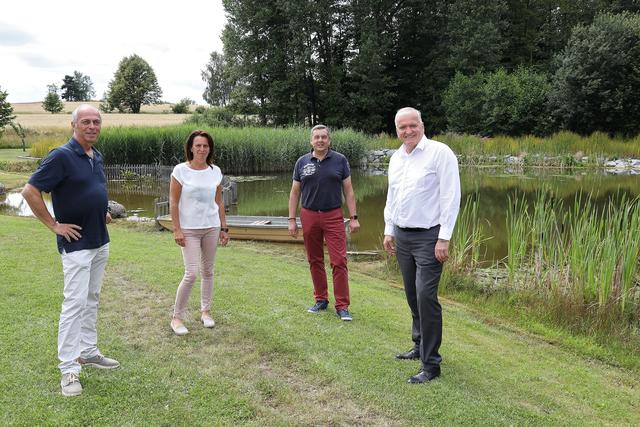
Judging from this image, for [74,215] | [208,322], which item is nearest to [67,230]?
[74,215]

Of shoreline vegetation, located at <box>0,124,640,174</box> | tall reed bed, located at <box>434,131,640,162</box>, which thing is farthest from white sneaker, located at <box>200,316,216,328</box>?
tall reed bed, located at <box>434,131,640,162</box>

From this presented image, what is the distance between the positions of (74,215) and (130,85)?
83.0m

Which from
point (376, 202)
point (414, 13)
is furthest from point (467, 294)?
point (414, 13)

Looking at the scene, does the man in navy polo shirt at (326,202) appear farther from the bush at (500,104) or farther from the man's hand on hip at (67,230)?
the bush at (500,104)

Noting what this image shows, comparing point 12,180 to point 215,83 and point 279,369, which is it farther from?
point 215,83

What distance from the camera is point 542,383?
4082 millimetres

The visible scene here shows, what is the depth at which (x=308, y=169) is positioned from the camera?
5176 mm

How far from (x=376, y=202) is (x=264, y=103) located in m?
27.6

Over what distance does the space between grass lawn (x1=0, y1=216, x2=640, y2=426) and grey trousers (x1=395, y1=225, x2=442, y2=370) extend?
278 mm

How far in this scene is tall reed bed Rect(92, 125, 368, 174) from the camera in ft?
77.8

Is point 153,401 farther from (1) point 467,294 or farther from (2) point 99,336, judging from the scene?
(1) point 467,294

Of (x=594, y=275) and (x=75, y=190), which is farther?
(x=594, y=275)

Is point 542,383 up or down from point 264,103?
down

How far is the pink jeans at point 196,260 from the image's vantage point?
14.5ft
